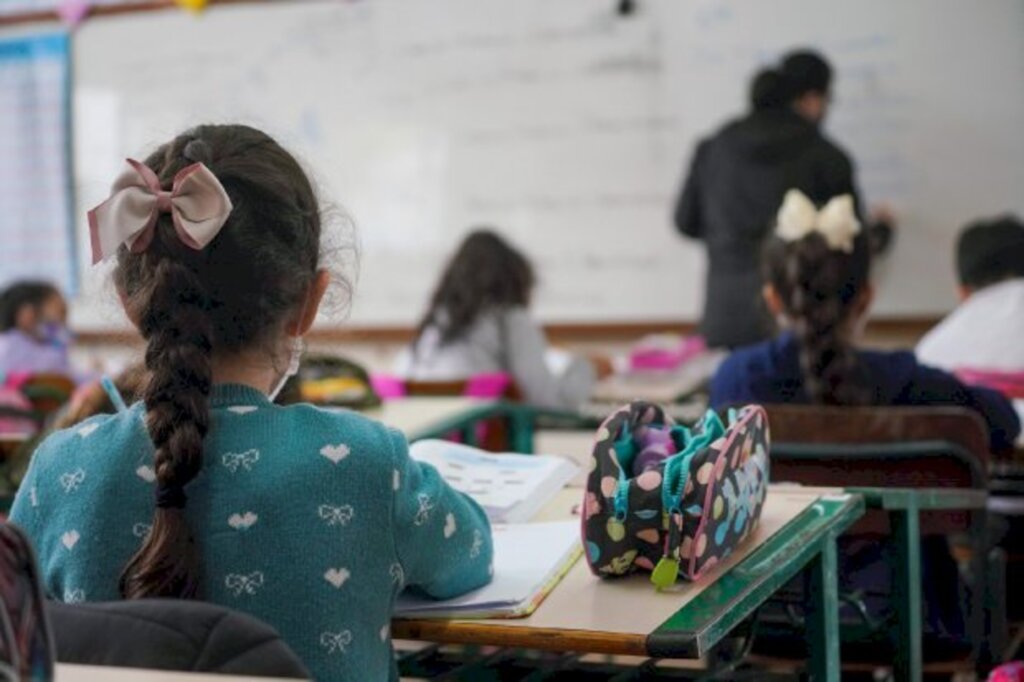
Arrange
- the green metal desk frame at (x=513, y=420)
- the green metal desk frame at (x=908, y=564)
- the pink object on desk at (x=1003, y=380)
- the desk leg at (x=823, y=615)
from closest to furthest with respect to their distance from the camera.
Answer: the desk leg at (x=823, y=615)
the green metal desk frame at (x=908, y=564)
the pink object on desk at (x=1003, y=380)
the green metal desk frame at (x=513, y=420)

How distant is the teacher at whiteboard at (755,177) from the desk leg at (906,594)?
2273 millimetres

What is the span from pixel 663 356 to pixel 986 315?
3.52 ft

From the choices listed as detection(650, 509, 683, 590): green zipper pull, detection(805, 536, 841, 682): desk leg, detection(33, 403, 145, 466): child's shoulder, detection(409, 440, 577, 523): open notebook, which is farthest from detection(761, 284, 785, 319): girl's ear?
detection(33, 403, 145, 466): child's shoulder

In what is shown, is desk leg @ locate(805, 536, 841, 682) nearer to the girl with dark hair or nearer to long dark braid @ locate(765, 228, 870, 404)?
long dark braid @ locate(765, 228, 870, 404)

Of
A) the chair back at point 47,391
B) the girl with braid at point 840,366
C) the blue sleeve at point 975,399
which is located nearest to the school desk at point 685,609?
the girl with braid at point 840,366

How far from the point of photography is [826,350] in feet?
8.55

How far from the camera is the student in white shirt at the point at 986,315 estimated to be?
127 inches

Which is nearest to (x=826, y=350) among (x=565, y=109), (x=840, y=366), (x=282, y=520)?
(x=840, y=366)

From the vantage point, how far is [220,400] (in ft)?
4.66

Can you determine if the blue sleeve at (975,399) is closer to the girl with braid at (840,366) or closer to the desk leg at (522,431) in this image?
the girl with braid at (840,366)

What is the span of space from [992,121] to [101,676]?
424 cm

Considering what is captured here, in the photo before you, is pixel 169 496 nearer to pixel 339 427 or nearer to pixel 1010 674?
pixel 339 427

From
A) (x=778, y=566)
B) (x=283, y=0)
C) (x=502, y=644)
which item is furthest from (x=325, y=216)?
(x=283, y=0)

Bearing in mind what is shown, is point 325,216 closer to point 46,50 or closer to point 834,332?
point 834,332
